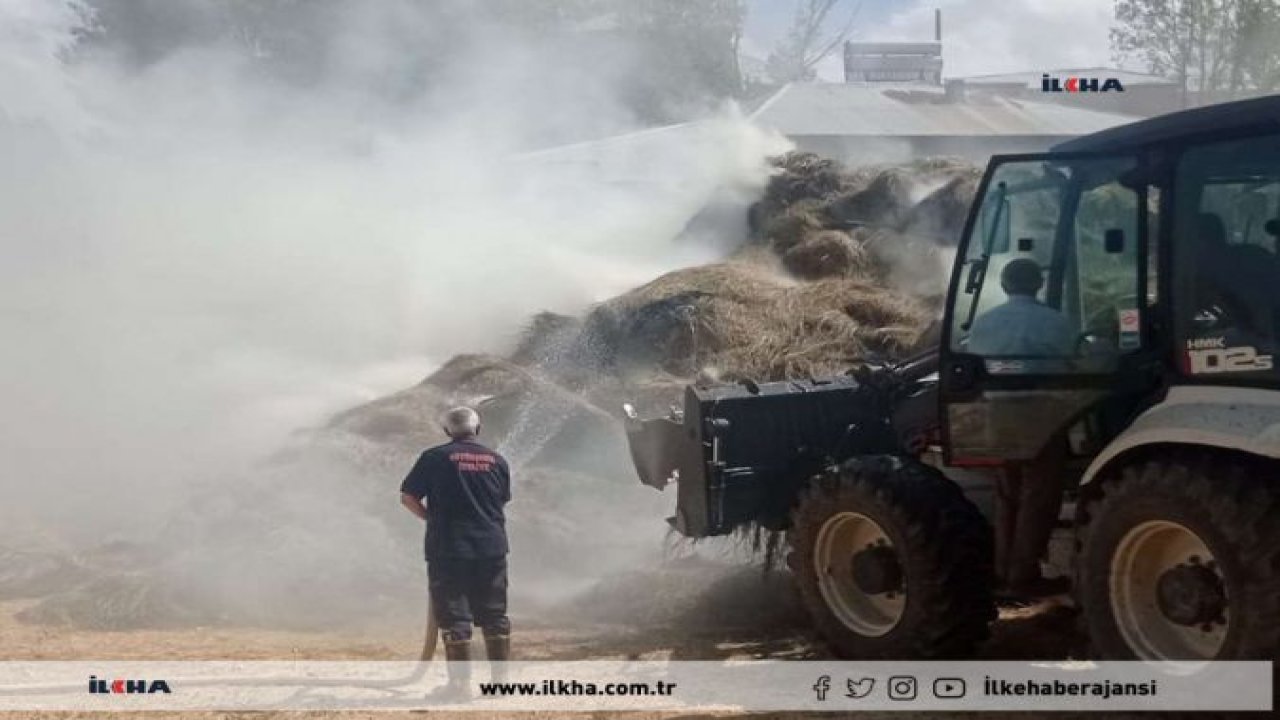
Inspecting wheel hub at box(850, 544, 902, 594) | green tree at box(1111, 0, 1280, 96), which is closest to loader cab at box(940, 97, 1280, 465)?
wheel hub at box(850, 544, 902, 594)

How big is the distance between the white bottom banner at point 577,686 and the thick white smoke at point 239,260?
2.58 m

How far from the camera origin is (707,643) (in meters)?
7.59

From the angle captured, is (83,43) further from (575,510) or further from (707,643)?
(707,643)

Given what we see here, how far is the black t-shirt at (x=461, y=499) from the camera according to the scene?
6.63 meters

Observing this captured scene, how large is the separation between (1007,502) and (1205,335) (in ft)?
4.26

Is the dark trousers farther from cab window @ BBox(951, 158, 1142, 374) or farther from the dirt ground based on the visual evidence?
cab window @ BBox(951, 158, 1142, 374)

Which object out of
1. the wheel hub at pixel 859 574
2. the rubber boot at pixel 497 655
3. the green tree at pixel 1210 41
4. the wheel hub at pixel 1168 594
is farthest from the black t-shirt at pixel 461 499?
the green tree at pixel 1210 41

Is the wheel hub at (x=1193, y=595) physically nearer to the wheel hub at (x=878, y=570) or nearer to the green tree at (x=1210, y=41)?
the wheel hub at (x=878, y=570)

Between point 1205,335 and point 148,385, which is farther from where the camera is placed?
point 148,385

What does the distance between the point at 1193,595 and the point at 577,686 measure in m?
2.84

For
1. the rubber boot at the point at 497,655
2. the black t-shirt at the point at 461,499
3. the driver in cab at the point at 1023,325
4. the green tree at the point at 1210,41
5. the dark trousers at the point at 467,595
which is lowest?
the rubber boot at the point at 497,655

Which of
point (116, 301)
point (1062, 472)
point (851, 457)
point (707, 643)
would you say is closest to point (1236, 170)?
point (1062, 472)

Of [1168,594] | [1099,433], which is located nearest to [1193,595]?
[1168,594]

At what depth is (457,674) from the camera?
653 centimetres
